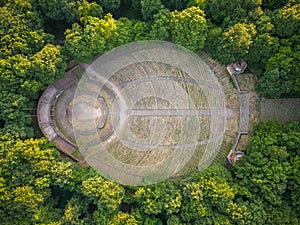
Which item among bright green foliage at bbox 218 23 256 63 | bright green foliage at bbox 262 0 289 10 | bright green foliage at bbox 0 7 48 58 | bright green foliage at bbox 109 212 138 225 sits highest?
bright green foliage at bbox 262 0 289 10

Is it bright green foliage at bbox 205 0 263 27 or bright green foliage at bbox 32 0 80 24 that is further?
bright green foliage at bbox 32 0 80 24

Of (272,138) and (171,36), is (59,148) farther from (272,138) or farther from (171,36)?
(272,138)

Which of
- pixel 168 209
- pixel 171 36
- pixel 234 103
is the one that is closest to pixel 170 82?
pixel 171 36

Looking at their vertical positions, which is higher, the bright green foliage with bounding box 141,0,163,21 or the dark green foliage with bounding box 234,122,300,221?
the bright green foliage with bounding box 141,0,163,21

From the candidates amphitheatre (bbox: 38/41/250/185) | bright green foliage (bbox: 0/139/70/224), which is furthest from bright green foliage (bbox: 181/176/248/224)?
bright green foliage (bbox: 0/139/70/224)

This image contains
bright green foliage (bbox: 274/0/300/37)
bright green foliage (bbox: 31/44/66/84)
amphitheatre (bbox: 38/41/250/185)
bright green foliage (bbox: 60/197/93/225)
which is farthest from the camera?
amphitheatre (bbox: 38/41/250/185)

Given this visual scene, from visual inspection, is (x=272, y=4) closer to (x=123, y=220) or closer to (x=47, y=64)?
(x=47, y=64)

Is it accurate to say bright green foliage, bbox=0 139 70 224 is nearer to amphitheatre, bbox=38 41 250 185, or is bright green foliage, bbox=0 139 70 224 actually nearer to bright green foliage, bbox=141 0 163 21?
amphitheatre, bbox=38 41 250 185

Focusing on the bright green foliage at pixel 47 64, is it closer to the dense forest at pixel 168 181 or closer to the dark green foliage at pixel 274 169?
the dense forest at pixel 168 181
